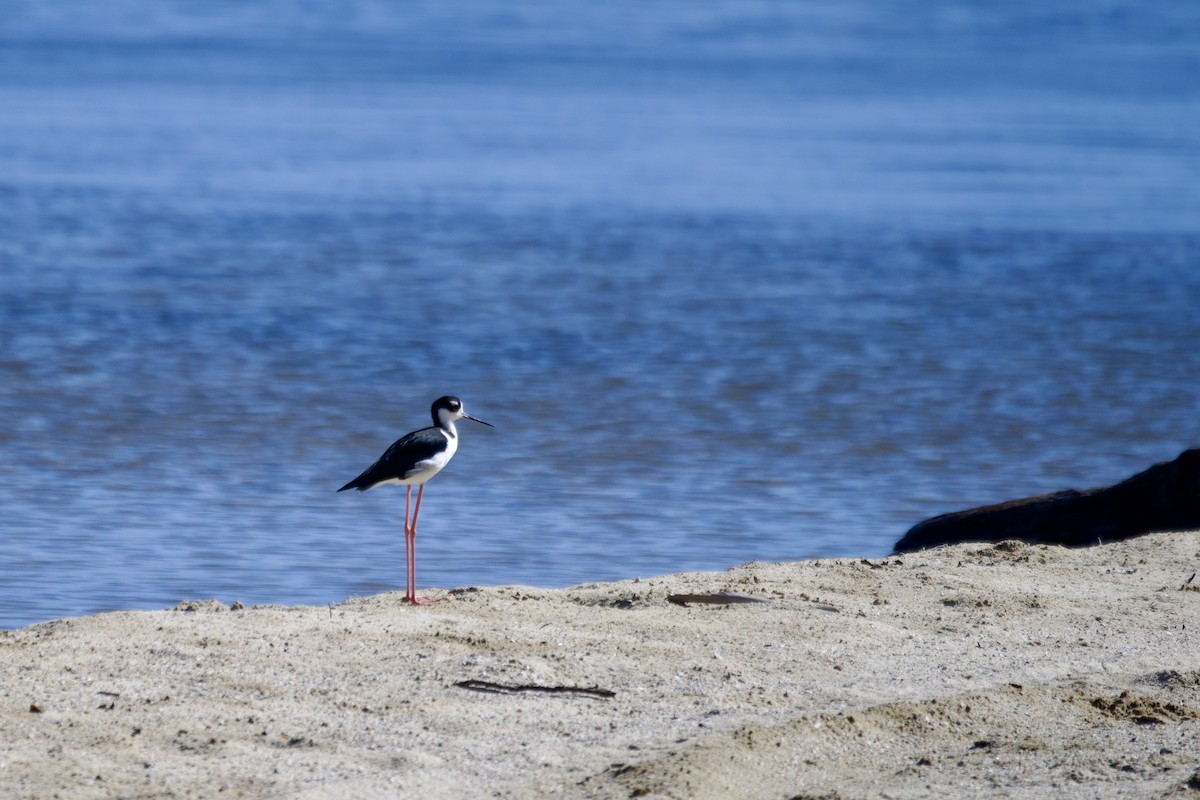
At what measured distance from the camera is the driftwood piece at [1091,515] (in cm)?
866

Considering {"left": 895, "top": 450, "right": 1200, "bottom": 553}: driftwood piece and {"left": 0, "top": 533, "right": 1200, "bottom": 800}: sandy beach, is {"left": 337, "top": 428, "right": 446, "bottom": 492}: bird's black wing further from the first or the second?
{"left": 895, "top": 450, "right": 1200, "bottom": 553}: driftwood piece

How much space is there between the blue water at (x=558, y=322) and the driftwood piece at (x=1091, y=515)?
2.54 feet

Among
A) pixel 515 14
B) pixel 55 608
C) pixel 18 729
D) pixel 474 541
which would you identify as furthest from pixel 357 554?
pixel 515 14

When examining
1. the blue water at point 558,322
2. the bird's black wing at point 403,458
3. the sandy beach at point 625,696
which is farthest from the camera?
the blue water at point 558,322

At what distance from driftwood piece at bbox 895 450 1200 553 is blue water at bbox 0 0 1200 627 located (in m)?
0.77

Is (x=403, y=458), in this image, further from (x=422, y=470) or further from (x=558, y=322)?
(x=558, y=322)

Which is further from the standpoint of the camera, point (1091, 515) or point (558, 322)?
point (558, 322)

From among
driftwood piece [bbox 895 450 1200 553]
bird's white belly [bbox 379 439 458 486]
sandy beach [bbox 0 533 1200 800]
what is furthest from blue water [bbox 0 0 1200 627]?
sandy beach [bbox 0 533 1200 800]

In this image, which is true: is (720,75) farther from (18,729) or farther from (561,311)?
(18,729)

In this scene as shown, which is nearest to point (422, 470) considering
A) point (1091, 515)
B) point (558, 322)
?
point (1091, 515)

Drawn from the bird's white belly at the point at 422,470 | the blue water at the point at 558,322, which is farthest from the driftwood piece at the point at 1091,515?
the bird's white belly at the point at 422,470

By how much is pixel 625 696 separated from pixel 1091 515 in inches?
153

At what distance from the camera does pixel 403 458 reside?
7.61 m

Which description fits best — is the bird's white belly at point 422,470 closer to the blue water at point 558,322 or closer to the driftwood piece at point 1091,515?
the blue water at point 558,322
